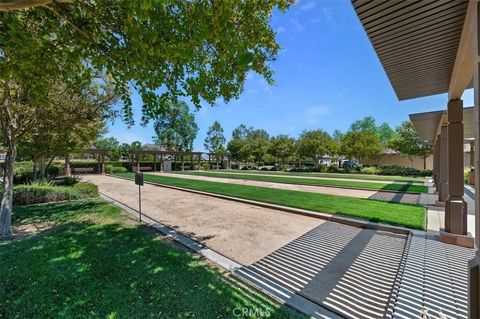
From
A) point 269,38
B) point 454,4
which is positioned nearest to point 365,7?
point 454,4

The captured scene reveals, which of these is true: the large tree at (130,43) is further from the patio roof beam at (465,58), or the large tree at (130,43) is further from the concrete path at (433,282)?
the concrete path at (433,282)

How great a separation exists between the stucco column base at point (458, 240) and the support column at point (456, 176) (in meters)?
0.10

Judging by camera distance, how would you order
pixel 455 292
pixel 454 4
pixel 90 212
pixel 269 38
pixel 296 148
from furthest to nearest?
pixel 296 148, pixel 90 212, pixel 269 38, pixel 455 292, pixel 454 4

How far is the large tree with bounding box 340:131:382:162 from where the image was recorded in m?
30.6

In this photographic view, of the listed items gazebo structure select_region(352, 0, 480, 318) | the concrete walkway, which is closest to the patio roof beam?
gazebo structure select_region(352, 0, 480, 318)

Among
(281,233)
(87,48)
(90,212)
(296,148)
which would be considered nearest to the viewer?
(87,48)

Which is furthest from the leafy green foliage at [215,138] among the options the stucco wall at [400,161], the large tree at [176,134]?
the stucco wall at [400,161]

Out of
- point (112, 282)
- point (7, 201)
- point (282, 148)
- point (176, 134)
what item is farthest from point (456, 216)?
point (176, 134)

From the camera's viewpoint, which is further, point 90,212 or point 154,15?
point 90,212

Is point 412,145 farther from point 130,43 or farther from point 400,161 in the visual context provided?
point 130,43

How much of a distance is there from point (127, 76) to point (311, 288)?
427cm

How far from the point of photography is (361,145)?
3059 centimetres

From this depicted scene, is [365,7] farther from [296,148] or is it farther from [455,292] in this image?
[296,148]

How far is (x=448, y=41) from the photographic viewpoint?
354cm
